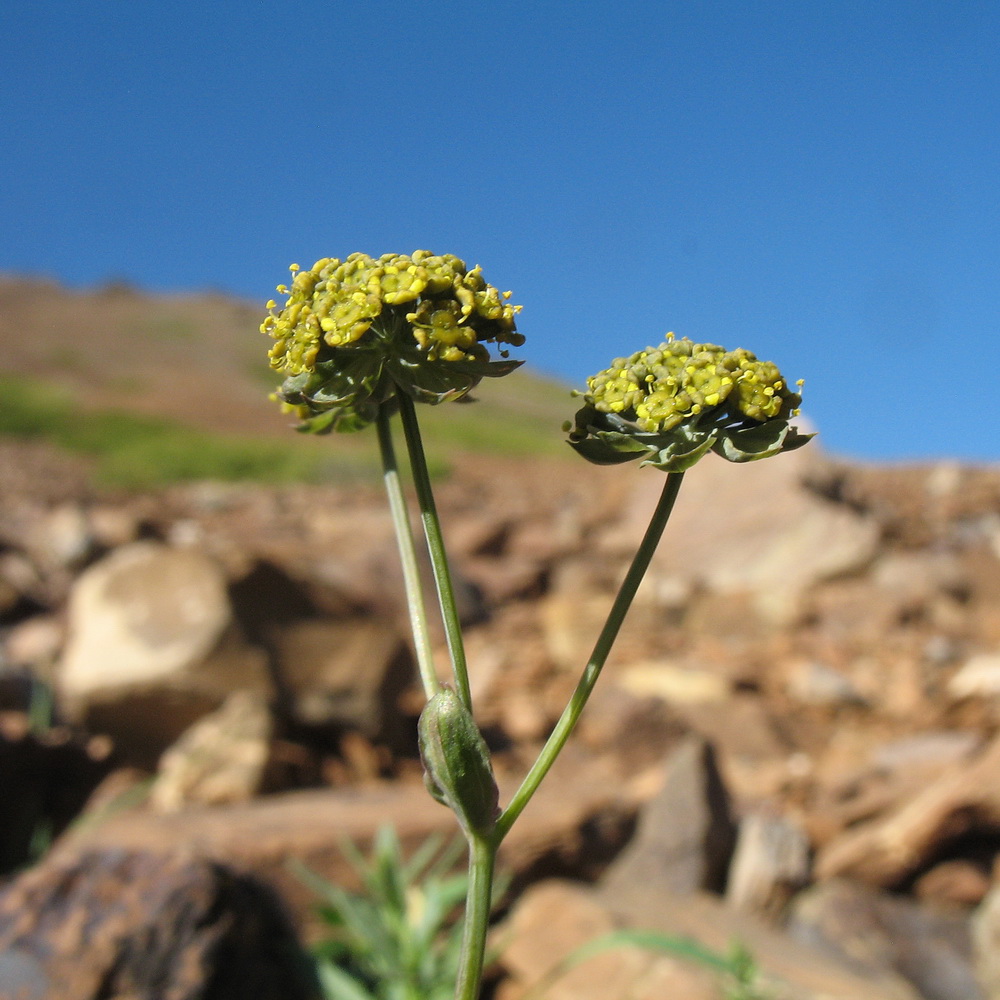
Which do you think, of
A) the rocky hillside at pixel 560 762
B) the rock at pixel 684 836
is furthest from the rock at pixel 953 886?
the rock at pixel 684 836

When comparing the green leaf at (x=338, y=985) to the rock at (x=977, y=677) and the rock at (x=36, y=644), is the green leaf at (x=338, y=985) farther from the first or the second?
the rock at (x=977, y=677)

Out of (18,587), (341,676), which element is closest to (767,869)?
(341,676)

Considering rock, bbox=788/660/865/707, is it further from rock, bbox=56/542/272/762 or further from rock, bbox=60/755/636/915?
rock, bbox=56/542/272/762

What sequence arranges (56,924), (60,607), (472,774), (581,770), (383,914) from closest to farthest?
(472,774), (56,924), (383,914), (581,770), (60,607)

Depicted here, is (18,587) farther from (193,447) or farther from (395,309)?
A: (193,447)

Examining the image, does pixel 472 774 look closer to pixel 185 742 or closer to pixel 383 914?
pixel 383 914

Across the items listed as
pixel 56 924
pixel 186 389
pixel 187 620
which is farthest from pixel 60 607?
pixel 186 389
